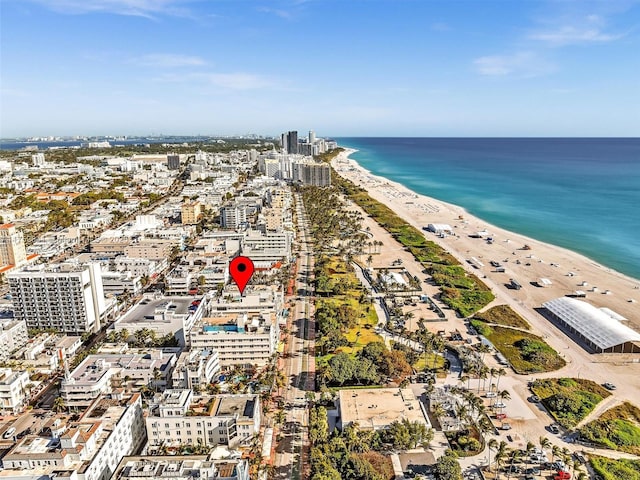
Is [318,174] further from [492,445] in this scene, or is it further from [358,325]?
A: [492,445]

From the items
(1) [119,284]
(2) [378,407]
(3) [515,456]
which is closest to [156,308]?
(1) [119,284]

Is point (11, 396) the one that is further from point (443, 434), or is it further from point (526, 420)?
point (526, 420)

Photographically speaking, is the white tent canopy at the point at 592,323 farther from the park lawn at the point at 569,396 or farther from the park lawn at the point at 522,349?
the park lawn at the point at 569,396

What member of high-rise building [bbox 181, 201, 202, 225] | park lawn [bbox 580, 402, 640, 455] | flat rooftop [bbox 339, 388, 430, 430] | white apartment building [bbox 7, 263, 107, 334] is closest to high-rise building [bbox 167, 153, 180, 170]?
high-rise building [bbox 181, 201, 202, 225]

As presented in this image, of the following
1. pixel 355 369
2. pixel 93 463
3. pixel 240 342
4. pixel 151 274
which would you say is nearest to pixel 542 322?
pixel 355 369

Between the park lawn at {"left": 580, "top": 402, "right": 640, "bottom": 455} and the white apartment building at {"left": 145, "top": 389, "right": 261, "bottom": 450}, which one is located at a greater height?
the white apartment building at {"left": 145, "top": 389, "right": 261, "bottom": 450}

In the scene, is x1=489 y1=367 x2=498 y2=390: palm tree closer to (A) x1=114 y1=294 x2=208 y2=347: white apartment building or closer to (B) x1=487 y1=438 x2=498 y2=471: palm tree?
(B) x1=487 y1=438 x2=498 y2=471: palm tree

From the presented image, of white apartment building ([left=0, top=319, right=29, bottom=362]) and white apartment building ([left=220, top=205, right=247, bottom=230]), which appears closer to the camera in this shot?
white apartment building ([left=0, top=319, right=29, bottom=362])
